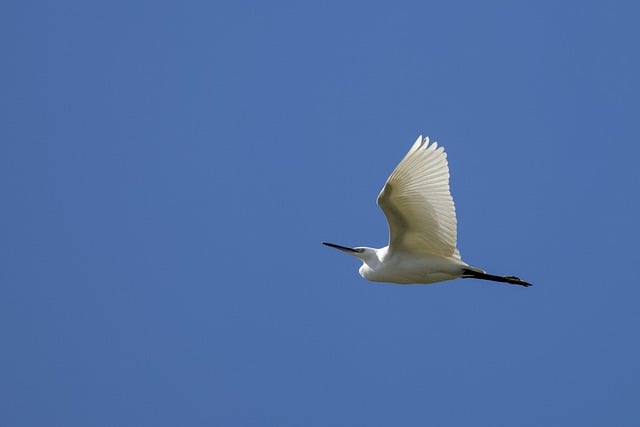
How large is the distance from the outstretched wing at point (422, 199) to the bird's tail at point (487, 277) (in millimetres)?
334

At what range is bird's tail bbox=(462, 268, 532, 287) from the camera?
32.5 ft

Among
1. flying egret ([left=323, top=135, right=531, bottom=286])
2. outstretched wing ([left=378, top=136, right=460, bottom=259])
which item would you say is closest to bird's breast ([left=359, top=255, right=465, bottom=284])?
flying egret ([left=323, top=135, right=531, bottom=286])

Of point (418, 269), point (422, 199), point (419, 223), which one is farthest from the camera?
point (418, 269)

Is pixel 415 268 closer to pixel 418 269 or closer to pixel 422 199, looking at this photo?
pixel 418 269

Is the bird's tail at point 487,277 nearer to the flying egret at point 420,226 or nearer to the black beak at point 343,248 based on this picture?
the flying egret at point 420,226

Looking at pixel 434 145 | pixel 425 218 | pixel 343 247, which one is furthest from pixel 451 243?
pixel 343 247

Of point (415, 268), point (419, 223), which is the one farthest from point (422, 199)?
point (415, 268)

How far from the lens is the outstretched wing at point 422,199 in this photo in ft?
30.1

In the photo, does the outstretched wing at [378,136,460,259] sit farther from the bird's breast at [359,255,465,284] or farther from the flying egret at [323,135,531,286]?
the bird's breast at [359,255,465,284]

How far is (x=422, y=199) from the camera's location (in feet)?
30.6

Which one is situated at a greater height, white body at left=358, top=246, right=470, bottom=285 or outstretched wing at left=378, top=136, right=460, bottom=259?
outstretched wing at left=378, top=136, right=460, bottom=259

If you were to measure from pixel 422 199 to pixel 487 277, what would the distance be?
4.67 feet

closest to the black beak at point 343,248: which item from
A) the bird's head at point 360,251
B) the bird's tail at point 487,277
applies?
the bird's head at point 360,251

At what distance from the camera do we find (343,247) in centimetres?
→ 1125
